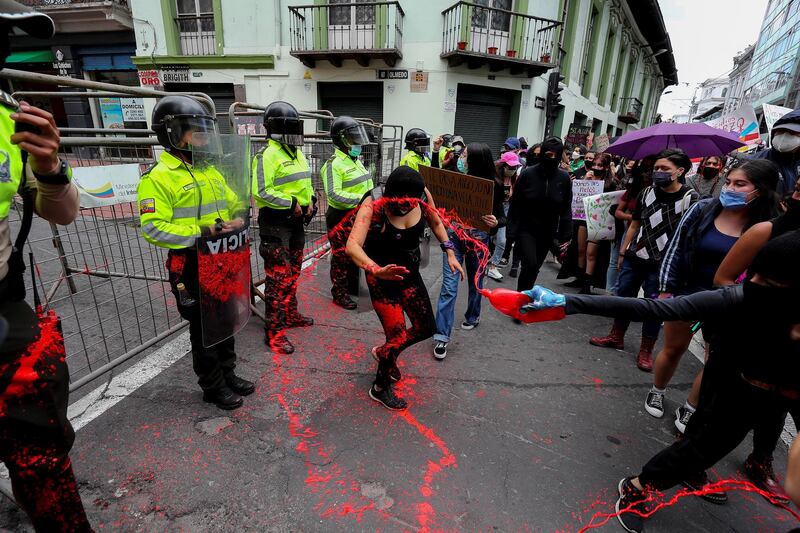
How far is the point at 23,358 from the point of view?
4.88 feet

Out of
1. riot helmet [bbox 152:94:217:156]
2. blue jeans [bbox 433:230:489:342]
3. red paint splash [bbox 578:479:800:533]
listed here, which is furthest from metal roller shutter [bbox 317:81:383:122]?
red paint splash [bbox 578:479:800:533]

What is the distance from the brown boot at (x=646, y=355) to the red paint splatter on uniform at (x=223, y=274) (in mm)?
3502

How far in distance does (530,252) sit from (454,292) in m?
1.23

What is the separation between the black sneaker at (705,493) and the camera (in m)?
2.33

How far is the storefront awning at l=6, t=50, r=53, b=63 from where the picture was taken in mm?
15355

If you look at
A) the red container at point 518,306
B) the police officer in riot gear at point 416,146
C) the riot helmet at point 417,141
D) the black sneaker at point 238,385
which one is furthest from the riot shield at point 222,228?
the riot helmet at point 417,141

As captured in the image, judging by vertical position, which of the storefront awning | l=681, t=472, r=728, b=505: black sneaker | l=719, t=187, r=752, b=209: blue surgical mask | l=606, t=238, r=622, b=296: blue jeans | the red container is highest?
the storefront awning

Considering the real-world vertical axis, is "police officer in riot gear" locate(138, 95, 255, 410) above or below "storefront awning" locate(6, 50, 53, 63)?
below

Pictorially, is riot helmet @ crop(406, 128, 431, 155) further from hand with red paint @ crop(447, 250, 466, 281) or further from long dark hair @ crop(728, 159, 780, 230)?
long dark hair @ crop(728, 159, 780, 230)

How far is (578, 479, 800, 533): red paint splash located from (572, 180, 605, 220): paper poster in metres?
3.70

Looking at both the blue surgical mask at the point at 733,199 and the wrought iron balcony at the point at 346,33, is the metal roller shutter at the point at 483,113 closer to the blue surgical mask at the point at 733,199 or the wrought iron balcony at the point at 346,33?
the wrought iron balcony at the point at 346,33

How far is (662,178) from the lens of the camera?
3.52 m

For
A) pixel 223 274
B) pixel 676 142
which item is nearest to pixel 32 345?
pixel 223 274

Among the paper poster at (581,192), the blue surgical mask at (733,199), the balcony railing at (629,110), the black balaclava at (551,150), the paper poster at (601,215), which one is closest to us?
the blue surgical mask at (733,199)
